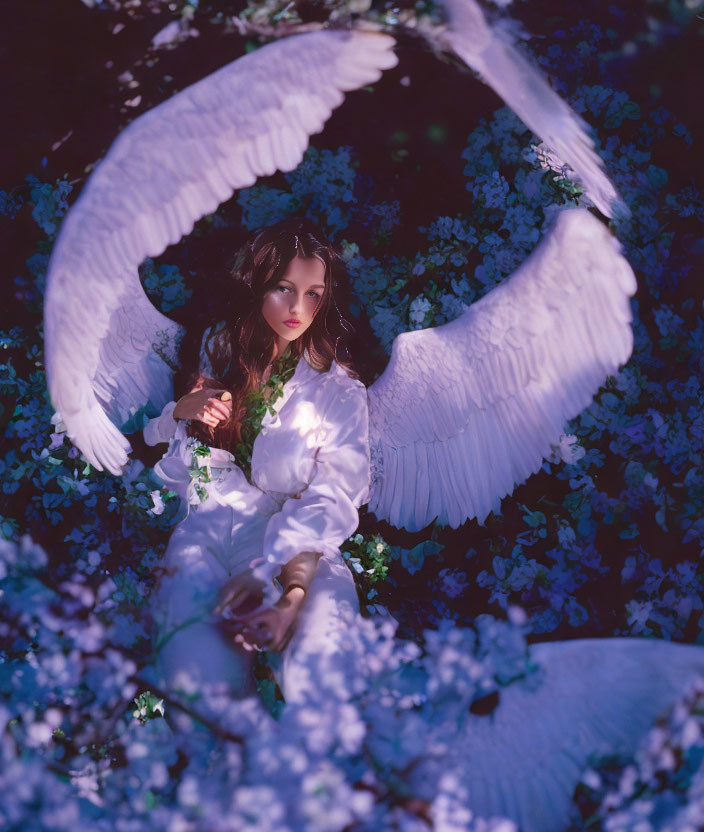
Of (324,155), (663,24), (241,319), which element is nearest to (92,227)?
(241,319)

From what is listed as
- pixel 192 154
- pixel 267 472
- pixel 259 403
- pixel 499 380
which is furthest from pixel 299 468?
pixel 192 154

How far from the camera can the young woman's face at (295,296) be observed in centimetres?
152

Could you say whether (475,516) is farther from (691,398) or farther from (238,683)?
(238,683)

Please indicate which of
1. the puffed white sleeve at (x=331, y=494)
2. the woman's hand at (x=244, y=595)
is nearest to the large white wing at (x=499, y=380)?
the puffed white sleeve at (x=331, y=494)

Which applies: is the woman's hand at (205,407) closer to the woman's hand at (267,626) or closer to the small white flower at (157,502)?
the small white flower at (157,502)

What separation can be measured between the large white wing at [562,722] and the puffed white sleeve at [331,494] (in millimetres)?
425

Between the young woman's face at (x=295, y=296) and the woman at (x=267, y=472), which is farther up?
the young woman's face at (x=295, y=296)

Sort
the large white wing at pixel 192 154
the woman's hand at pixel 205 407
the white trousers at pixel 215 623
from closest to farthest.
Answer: the large white wing at pixel 192 154 < the white trousers at pixel 215 623 < the woman's hand at pixel 205 407

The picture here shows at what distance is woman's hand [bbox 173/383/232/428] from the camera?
1506 millimetres

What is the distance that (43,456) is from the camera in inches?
64.2

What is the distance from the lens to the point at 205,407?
4.94 feet

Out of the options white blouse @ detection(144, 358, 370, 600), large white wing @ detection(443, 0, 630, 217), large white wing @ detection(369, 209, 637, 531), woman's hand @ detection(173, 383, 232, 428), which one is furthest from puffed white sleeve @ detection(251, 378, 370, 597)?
large white wing @ detection(443, 0, 630, 217)

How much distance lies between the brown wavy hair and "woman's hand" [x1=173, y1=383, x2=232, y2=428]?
6cm

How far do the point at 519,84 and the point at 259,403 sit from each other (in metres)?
0.83
